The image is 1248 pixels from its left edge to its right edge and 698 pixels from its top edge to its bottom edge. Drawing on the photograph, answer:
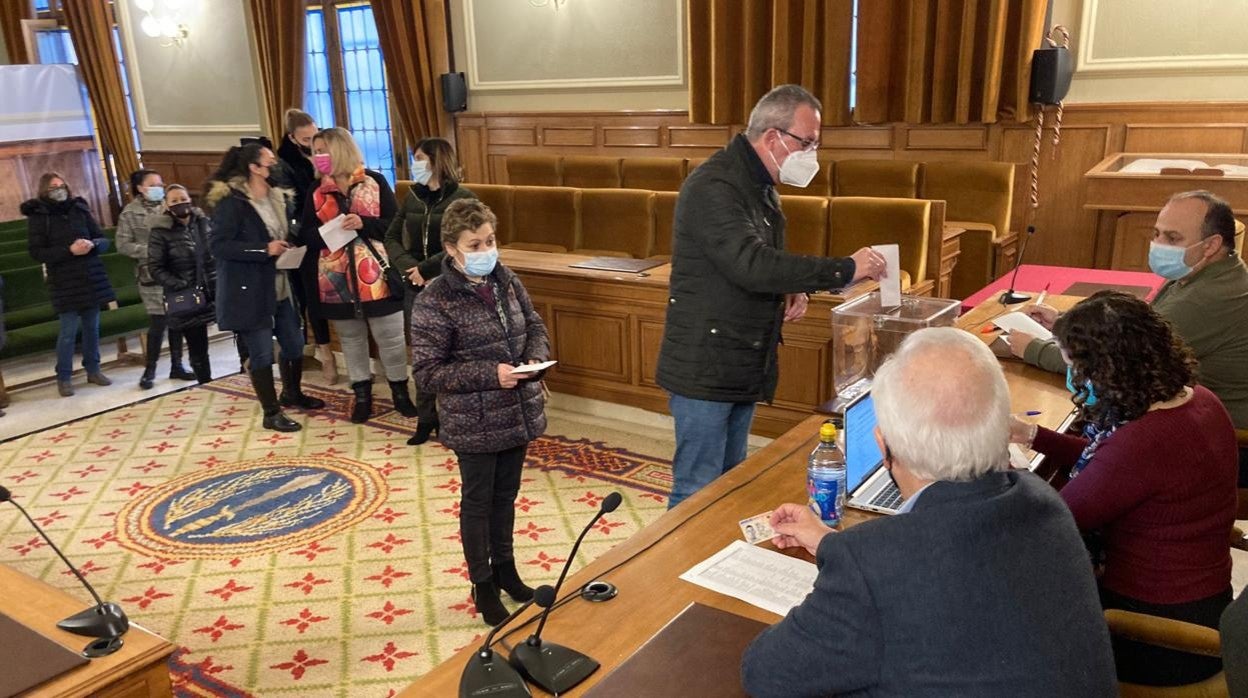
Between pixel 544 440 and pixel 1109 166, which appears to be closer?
pixel 544 440

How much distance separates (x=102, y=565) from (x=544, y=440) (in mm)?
1988

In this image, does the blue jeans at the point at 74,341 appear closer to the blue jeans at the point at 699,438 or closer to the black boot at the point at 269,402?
the black boot at the point at 269,402

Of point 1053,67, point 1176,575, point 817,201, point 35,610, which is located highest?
point 1053,67

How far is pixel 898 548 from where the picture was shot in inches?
47.0

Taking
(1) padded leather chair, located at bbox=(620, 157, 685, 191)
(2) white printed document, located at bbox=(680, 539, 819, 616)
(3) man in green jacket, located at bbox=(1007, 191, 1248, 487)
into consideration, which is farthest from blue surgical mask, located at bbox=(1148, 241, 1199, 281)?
(1) padded leather chair, located at bbox=(620, 157, 685, 191)

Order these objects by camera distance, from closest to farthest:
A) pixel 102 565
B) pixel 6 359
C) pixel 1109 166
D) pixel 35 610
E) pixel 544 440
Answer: pixel 35 610 → pixel 102 565 → pixel 544 440 → pixel 1109 166 → pixel 6 359

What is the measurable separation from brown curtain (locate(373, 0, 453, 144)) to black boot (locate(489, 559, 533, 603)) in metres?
6.46

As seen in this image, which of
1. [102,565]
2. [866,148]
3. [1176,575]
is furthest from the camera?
[866,148]

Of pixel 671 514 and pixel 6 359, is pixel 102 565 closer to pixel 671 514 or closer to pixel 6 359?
pixel 671 514

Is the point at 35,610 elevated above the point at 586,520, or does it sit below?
above

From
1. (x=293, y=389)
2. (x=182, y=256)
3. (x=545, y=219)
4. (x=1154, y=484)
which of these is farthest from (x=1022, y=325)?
(x=182, y=256)

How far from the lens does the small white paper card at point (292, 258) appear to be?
15.2 ft

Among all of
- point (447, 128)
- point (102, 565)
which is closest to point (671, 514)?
point (102, 565)

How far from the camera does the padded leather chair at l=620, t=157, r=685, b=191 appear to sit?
7.58 metres
